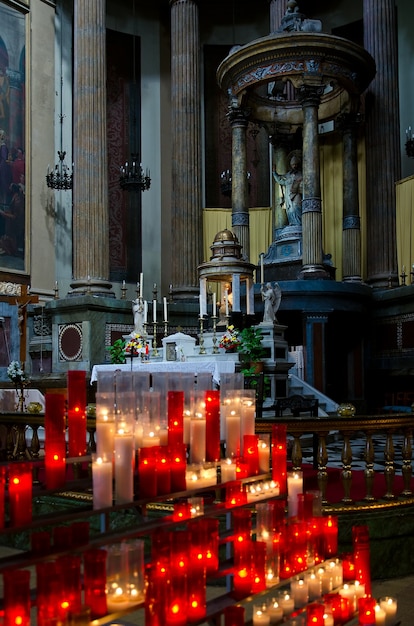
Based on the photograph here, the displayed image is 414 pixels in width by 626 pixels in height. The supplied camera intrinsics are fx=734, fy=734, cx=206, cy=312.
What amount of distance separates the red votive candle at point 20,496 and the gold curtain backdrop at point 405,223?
43.7 feet

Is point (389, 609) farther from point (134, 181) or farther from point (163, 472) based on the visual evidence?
point (134, 181)

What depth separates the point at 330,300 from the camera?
528 inches

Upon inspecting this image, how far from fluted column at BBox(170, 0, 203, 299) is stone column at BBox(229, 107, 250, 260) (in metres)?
1.33

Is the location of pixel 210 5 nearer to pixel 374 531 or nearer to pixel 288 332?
pixel 288 332

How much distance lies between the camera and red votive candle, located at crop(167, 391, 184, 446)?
11.1ft

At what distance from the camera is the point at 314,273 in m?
13.6

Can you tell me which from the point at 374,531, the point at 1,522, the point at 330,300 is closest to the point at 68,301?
the point at 330,300

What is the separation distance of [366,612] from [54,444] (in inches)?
67.2

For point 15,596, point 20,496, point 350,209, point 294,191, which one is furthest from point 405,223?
point 15,596

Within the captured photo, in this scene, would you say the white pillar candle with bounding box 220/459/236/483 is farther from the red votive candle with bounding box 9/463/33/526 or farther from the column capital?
the column capital

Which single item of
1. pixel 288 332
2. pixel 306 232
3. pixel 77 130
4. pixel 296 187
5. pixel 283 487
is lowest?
pixel 283 487

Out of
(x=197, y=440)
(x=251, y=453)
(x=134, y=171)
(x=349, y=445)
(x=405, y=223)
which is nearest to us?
(x=197, y=440)

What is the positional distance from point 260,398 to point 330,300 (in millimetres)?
4429

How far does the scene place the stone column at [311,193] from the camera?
13.7 meters
